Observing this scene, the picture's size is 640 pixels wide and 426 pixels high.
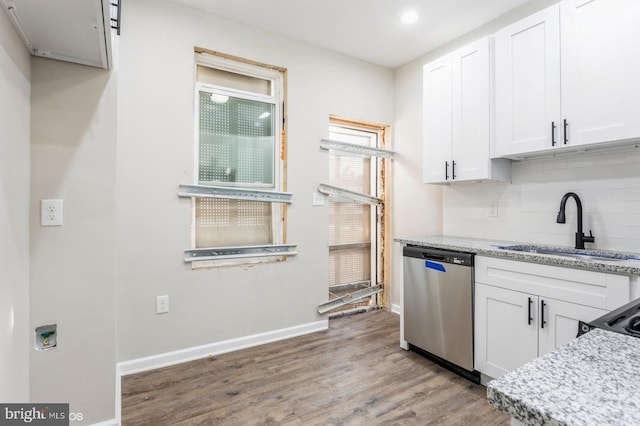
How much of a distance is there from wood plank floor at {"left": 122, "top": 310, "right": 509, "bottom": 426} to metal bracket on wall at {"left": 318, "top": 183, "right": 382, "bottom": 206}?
1466 mm

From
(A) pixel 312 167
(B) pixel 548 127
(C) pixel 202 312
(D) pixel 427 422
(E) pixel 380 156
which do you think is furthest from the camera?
(E) pixel 380 156

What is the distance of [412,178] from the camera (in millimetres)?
3719

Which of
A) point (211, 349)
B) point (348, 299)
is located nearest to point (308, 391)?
point (211, 349)

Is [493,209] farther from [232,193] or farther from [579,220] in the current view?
[232,193]

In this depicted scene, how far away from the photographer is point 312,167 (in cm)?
331

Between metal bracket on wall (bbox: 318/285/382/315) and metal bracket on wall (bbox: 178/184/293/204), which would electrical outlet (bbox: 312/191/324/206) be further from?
metal bracket on wall (bbox: 318/285/382/315)

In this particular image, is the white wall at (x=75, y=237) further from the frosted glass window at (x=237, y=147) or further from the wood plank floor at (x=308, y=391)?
the frosted glass window at (x=237, y=147)

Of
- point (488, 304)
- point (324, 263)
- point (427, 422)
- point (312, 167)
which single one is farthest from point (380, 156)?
point (427, 422)

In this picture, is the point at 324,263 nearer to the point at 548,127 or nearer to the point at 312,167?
the point at 312,167

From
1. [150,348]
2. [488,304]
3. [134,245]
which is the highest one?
[134,245]

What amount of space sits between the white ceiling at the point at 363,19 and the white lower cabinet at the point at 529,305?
6.80ft

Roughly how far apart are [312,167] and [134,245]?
1697mm

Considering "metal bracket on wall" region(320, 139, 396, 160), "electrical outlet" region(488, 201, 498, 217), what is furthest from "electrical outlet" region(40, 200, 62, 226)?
"electrical outlet" region(488, 201, 498, 217)

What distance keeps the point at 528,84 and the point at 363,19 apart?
1463 mm
